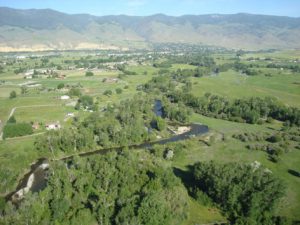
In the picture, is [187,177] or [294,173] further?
[294,173]

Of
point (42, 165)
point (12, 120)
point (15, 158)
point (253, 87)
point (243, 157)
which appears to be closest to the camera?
point (15, 158)

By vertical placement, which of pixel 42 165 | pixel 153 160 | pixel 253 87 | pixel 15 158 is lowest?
pixel 253 87

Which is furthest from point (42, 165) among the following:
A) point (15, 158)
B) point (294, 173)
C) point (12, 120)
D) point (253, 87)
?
point (253, 87)

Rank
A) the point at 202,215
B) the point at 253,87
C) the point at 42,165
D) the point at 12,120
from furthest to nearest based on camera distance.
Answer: the point at 253,87
the point at 12,120
the point at 42,165
the point at 202,215

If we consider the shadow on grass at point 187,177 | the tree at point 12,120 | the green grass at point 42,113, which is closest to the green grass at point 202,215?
the shadow on grass at point 187,177

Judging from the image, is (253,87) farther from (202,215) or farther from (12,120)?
(202,215)

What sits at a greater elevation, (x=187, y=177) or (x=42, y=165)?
(x=187, y=177)

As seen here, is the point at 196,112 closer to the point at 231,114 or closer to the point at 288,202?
the point at 231,114

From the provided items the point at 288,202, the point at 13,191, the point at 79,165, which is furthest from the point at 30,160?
the point at 288,202

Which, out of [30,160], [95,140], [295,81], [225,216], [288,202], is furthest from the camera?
[295,81]
